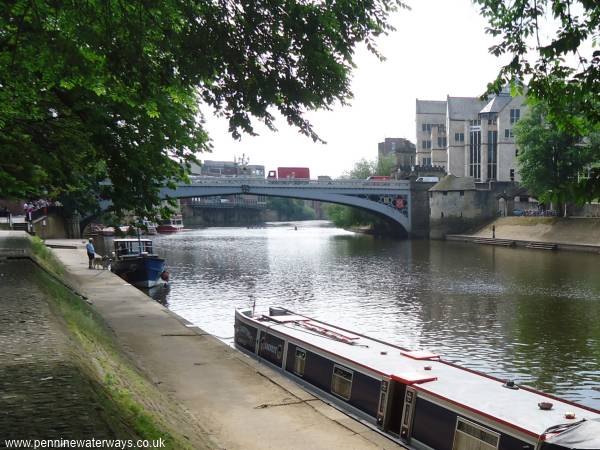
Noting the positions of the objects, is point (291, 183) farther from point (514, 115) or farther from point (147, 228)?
point (147, 228)

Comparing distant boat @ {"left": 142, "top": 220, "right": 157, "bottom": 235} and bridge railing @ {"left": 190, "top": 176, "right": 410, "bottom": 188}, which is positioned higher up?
bridge railing @ {"left": 190, "top": 176, "right": 410, "bottom": 188}

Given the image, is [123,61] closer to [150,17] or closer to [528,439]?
[150,17]

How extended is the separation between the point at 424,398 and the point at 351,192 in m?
56.7

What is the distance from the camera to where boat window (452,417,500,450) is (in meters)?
8.80

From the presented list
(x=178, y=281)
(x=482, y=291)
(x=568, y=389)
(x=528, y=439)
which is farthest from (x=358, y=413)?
(x=178, y=281)

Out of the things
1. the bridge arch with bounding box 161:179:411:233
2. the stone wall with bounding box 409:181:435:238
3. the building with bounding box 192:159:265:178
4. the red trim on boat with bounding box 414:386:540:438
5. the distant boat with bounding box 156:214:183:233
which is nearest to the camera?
the red trim on boat with bounding box 414:386:540:438

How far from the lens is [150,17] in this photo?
757cm

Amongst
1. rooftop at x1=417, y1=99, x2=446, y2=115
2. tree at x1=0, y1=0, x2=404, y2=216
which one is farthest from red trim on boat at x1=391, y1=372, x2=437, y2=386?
rooftop at x1=417, y1=99, x2=446, y2=115

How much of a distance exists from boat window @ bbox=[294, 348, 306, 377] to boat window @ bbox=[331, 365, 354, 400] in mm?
1320

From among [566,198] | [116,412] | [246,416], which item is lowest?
[246,416]

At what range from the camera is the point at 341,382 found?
12477 mm

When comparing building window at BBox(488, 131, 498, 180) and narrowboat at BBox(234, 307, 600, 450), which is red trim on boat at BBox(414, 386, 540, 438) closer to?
narrowboat at BBox(234, 307, 600, 450)

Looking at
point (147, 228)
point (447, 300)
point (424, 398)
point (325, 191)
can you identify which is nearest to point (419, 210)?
point (325, 191)

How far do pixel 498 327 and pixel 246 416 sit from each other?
1405 centimetres
